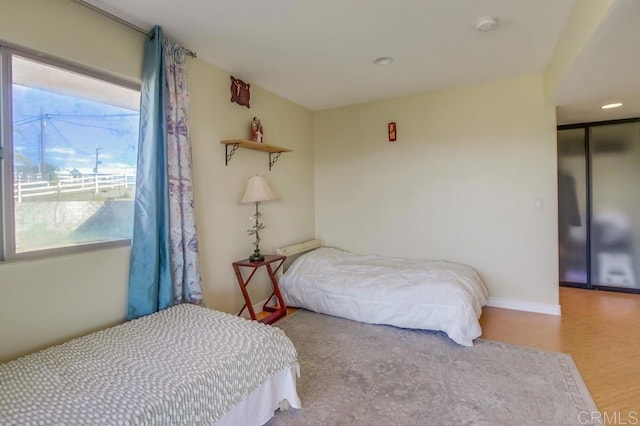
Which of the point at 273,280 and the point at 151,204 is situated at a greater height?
the point at 151,204

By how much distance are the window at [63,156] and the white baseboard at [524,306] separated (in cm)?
364

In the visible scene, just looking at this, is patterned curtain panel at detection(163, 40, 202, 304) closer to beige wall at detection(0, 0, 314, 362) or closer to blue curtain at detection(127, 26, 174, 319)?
blue curtain at detection(127, 26, 174, 319)

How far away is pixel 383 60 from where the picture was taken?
2852 mm

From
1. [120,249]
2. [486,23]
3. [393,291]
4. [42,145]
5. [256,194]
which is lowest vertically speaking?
[393,291]

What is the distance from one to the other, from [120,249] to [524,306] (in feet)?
12.6

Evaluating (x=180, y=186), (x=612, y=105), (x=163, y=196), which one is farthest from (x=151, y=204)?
(x=612, y=105)

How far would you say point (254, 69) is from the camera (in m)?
3.03

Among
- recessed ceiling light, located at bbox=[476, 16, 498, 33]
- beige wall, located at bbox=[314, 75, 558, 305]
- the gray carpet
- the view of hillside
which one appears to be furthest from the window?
beige wall, located at bbox=[314, 75, 558, 305]

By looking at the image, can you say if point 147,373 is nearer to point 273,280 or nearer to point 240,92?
point 273,280

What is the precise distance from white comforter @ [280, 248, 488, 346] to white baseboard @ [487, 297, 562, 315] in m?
0.29

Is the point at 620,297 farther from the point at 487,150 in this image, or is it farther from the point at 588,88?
the point at 588,88

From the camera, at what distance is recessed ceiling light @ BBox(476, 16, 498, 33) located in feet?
7.22

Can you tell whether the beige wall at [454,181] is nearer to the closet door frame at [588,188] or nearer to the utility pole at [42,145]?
the closet door frame at [588,188]

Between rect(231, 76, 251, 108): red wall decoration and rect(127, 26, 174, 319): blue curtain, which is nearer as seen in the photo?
rect(127, 26, 174, 319): blue curtain
